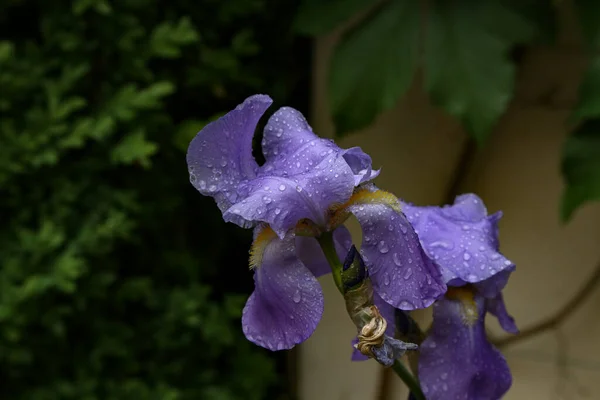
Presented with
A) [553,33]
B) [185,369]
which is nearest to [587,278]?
[553,33]

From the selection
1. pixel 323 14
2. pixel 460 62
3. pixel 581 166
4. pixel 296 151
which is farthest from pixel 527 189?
pixel 296 151

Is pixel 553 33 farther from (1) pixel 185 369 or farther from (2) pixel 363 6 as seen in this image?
(1) pixel 185 369

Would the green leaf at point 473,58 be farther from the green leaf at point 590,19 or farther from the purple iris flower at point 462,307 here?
the purple iris flower at point 462,307

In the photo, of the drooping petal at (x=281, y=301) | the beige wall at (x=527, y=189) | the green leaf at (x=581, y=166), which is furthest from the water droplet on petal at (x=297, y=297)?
the beige wall at (x=527, y=189)

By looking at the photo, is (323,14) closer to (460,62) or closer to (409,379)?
(460,62)

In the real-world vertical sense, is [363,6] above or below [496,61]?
above

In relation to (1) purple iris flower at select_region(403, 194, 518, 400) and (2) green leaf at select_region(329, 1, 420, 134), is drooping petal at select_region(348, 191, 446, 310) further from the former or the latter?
(2) green leaf at select_region(329, 1, 420, 134)
